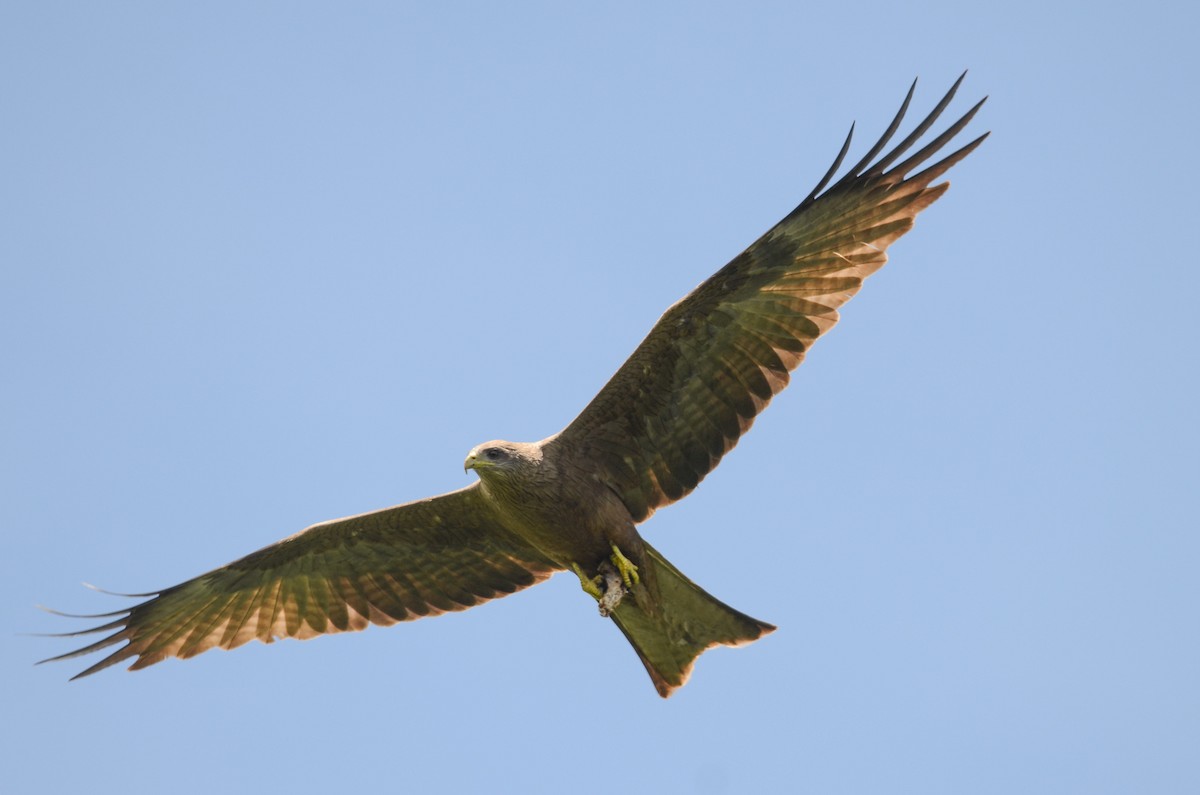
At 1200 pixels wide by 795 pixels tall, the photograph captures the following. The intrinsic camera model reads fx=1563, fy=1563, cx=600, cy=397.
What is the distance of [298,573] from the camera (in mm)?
12367

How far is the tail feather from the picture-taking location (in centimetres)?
1083

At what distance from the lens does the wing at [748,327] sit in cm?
1072

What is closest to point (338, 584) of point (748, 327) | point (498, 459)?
point (498, 459)

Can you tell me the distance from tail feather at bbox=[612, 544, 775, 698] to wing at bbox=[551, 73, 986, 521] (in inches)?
31.3

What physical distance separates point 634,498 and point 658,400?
29.6 inches

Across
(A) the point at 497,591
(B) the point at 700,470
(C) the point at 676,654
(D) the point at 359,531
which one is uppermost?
(D) the point at 359,531

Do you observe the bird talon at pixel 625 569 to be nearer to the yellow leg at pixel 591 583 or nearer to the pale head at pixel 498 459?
the yellow leg at pixel 591 583

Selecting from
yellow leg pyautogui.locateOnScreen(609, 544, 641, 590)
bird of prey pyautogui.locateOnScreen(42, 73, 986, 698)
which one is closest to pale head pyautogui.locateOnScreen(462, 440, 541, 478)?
bird of prey pyautogui.locateOnScreen(42, 73, 986, 698)

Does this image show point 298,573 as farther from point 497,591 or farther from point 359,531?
point 497,591

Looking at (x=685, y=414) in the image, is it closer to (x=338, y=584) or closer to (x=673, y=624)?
(x=673, y=624)

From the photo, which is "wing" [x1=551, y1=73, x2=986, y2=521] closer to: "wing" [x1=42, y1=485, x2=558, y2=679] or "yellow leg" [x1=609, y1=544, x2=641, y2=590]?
"yellow leg" [x1=609, y1=544, x2=641, y2=590]

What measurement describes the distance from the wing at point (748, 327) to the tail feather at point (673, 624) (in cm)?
79

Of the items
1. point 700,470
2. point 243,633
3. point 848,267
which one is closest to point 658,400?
point 700,470

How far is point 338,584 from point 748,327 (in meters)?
3.95
